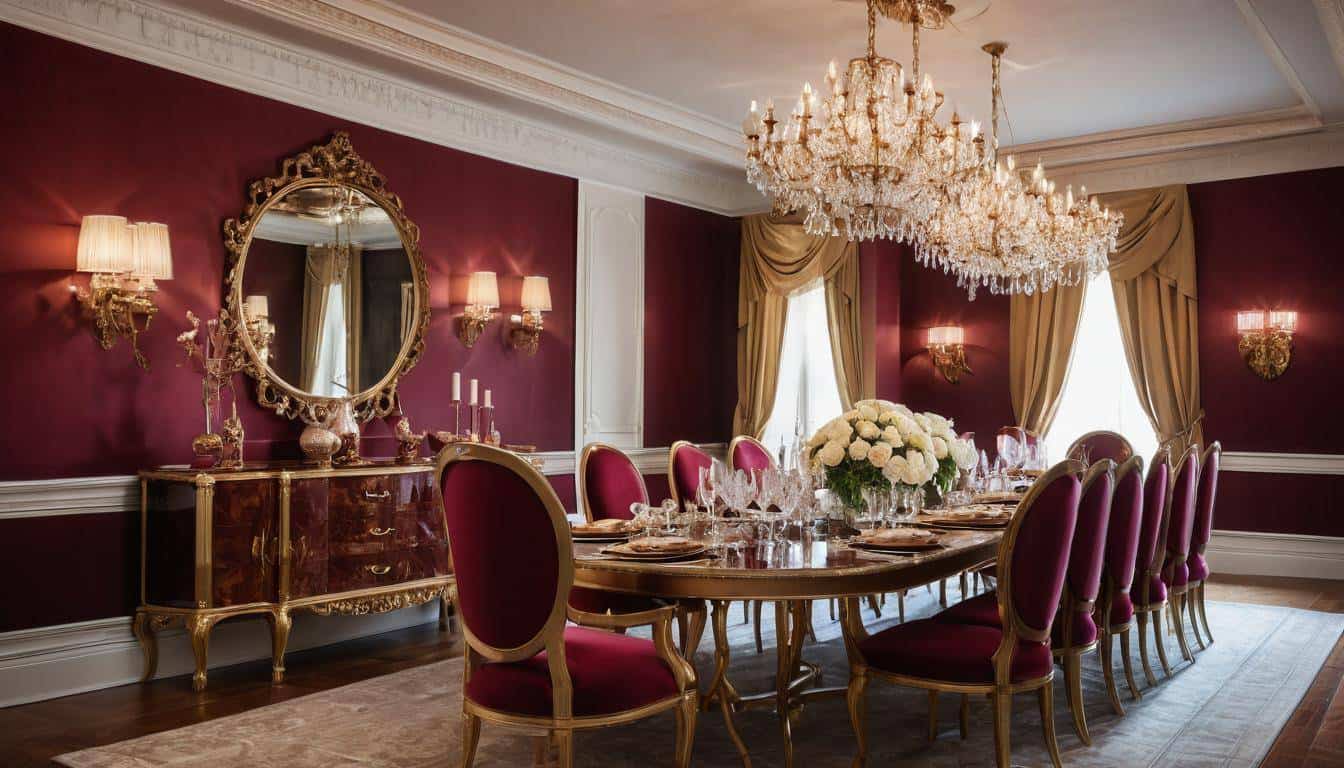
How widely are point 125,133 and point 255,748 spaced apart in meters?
2.68

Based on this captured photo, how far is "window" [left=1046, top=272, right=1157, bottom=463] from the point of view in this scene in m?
7.55

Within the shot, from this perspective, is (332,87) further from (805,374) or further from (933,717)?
(805,374)

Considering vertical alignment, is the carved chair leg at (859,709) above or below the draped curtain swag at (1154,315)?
below

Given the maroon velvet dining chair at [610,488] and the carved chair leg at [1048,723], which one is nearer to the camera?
the carved chair leg at [1048,723]

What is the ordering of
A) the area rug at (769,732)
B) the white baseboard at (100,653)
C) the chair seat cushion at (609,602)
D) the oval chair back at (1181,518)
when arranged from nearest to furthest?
the area rug at (769,732) < the chair seat cushion at (609,602) < the white baseboard at (100,653) < the oval chair back at (1181,518)

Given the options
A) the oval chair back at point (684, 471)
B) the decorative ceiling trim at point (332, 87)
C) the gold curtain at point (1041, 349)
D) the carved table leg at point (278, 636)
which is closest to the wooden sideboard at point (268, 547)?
the carved table leg at point (278, 636)

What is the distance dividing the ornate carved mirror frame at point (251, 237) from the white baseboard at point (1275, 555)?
17.7ft

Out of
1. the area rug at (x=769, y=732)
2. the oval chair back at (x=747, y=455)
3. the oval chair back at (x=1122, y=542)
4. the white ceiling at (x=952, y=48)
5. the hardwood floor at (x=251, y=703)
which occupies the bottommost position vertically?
the hardwood floor at (x=251, y=703)

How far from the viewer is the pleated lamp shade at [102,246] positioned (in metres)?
4.25

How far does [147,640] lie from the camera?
4.46m

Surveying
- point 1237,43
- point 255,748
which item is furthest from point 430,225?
point 1237,43

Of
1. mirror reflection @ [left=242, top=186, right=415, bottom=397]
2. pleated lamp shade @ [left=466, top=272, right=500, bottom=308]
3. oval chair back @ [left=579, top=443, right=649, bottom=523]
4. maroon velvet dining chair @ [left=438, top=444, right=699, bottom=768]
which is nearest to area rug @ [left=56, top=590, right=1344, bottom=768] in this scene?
maroon velvet dining chair @ [left=438, top=444, right=699, bottom=768]

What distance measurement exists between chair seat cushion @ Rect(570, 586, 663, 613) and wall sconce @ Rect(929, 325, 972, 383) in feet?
15.7

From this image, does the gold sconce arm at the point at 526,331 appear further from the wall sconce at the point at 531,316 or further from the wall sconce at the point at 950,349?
the wall sconce at the point at 950,349
